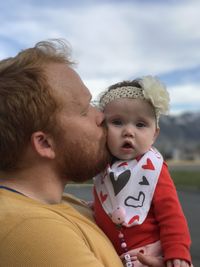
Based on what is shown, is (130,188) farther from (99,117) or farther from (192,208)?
(192,208)

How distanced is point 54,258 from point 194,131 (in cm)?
13895

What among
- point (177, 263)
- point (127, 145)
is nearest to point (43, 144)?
point (127, 145)

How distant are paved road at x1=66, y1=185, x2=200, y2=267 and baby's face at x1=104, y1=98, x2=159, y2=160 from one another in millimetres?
923

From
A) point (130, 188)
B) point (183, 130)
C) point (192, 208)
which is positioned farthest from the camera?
point (183, 130)

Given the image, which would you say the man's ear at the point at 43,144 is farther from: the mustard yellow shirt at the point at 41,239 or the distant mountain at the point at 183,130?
the distant mountain at the point at 183,130

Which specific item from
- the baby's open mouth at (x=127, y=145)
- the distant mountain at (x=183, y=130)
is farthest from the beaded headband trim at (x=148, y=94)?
the distant mountain at (x=183, y=130)

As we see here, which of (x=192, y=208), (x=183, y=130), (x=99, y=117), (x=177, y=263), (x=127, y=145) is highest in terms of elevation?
(x=99, y=117)

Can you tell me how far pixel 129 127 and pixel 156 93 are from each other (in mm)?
199

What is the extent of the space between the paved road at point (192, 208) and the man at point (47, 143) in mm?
1129

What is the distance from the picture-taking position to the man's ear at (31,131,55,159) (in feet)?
6.76

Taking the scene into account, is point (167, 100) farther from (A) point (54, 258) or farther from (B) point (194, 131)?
(B) point (194, 131)

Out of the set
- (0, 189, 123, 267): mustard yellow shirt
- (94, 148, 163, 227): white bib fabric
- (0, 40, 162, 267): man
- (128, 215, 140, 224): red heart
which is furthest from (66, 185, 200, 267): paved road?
(0, 189, 123, 267): mustard yellow shirt

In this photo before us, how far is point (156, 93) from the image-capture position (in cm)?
242

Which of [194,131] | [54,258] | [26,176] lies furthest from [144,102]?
[194,131]
